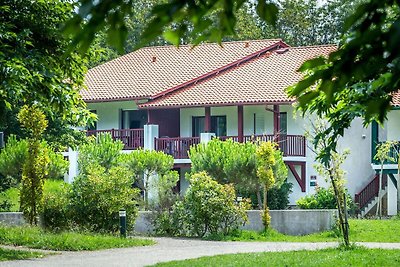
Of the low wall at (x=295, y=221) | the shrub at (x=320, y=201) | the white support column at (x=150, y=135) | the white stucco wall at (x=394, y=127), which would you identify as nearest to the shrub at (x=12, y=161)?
the white support column at (x=150, y=135)

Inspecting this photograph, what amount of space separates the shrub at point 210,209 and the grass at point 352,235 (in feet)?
1.44

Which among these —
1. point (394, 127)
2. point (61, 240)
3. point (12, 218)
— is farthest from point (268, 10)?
point (394, 127)

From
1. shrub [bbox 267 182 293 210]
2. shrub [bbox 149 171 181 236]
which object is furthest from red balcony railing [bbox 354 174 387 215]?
shrub [bbox 149 171 181 236]

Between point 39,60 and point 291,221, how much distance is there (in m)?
10.8

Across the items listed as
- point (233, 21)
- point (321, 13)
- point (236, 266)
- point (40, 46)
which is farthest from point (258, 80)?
point (233, 21)

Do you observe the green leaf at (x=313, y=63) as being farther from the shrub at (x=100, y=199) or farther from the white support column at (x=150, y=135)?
the white support column at (x=150, y=135)

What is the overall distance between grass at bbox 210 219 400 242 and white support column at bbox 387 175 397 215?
9551 mm

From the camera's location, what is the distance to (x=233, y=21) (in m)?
4.71

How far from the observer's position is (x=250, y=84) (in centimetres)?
4444

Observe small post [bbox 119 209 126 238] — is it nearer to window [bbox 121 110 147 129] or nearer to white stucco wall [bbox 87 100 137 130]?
white stucco wall [bbox 87 100 137 130]

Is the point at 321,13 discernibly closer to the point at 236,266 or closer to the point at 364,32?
the point at 236,266

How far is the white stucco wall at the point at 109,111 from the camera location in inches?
1850

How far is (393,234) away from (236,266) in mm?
11493

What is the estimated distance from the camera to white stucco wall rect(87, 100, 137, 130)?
4700 cm
